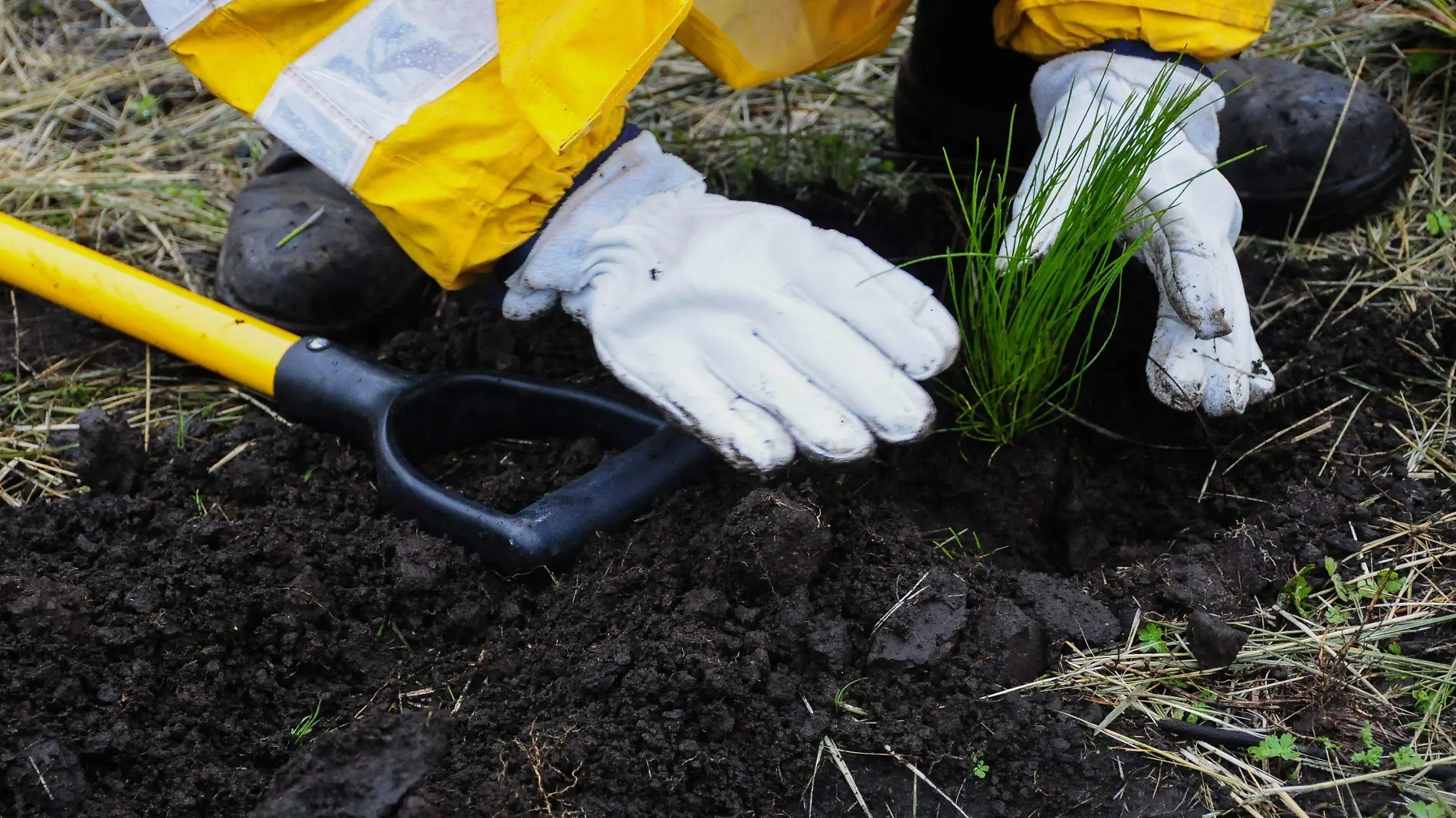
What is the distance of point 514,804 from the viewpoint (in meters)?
1.08

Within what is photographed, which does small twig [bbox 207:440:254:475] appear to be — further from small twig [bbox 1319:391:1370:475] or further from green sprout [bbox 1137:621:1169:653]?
small twig [bbox 1319:391:1370:475]

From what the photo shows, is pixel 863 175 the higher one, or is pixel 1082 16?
pixel 1082 16

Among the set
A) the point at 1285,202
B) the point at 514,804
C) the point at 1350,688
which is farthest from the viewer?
the point at 1285,202

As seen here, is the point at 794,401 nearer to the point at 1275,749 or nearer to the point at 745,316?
the point at 745,316

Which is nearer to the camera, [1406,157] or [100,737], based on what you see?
[100,737]

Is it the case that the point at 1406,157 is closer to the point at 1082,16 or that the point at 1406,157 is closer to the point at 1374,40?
the point at 1374,40

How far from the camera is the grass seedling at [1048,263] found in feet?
4.10

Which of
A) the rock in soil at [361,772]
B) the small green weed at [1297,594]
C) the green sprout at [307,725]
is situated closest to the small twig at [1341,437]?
the small green weed at [1297,594]

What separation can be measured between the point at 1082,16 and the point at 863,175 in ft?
2.07

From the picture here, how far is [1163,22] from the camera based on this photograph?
57.6 inches

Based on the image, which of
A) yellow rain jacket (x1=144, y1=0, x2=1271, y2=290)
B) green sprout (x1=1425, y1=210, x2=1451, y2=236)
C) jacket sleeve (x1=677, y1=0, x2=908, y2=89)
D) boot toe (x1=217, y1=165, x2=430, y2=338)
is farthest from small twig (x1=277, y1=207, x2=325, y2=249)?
green sprout (x1=1425, y1=210, x2=1451, y2=236)

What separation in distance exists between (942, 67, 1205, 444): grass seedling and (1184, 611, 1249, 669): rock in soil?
0.31 m

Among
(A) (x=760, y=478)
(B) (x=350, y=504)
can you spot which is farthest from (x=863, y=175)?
(B) (x=350, y=504)

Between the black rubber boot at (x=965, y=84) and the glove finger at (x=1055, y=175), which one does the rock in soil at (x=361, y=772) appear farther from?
the black rubber boot at (x=965, y=84)
